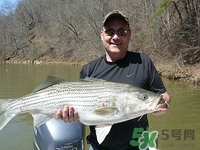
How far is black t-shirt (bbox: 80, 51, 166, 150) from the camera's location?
3.10 meters

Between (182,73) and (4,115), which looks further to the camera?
(182,73)

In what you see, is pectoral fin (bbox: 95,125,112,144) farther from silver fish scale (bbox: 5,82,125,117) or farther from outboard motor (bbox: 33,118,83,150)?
outboard motor (bbox: 33,118,83,150)

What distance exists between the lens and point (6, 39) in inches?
2768

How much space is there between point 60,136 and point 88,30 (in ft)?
138

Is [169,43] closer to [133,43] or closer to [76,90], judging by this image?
[133,43]

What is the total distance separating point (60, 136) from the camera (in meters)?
4.41


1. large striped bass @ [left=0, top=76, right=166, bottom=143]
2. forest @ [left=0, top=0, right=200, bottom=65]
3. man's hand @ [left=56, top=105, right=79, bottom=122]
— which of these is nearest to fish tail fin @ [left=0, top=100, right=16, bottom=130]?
large striped bass @ [left=0, top=76, right=166, bottom=143]

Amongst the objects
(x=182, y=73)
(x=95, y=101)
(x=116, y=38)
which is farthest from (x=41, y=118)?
(x=182, y=73)

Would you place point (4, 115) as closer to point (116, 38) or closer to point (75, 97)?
point (75, 97)

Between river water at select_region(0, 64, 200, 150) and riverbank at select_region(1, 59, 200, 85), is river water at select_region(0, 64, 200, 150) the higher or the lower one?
the lower one

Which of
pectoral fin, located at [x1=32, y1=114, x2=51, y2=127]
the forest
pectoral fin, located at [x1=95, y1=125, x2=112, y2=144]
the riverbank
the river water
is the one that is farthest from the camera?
the forest

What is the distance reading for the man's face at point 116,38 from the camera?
3227 millimetres

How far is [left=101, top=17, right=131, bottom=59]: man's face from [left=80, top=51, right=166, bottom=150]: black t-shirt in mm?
119

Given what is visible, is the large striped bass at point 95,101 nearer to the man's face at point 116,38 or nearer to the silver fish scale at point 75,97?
the silver fish scale at point 75,97
